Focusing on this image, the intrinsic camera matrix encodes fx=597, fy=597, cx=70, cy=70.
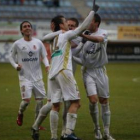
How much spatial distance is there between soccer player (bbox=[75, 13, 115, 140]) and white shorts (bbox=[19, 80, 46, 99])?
186 cm

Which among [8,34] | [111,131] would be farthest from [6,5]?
[111,131]

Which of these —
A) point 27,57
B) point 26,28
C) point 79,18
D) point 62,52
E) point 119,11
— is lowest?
point 79,18

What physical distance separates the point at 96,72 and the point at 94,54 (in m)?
0.39

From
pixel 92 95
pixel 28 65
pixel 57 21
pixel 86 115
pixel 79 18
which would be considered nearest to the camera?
pixel 57 21

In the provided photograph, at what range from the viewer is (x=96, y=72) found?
11.8m

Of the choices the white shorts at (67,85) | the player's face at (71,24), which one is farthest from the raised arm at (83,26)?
the player's face at (71,24)

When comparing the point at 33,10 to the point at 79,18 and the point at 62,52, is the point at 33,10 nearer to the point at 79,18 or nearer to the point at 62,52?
the point at 79,18

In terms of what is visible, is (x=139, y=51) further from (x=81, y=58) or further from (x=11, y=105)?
(x=81, y=58)

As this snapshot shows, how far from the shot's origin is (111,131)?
1276 cm

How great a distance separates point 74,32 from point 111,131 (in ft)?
10.6

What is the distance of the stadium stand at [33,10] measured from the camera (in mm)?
48688

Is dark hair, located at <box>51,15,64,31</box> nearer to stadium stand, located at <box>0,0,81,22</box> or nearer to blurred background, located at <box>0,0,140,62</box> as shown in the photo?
blurred background, located at <box>0,0,140,62</box>

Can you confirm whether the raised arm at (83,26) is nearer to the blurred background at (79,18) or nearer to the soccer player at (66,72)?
the soccer player at (66,72)

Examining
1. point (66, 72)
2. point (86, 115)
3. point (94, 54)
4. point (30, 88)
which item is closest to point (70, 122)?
point (66, 72)
